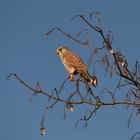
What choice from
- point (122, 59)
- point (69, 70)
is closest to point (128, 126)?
point (122, 59)

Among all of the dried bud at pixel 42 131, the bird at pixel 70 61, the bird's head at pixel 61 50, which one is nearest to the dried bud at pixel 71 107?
the dried bud at pixel 42 131

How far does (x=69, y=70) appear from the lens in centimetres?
872

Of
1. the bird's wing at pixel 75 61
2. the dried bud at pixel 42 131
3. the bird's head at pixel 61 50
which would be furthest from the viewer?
the bird's head at pixel 61 50

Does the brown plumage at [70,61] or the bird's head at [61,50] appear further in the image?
the bird's head at [61,50]

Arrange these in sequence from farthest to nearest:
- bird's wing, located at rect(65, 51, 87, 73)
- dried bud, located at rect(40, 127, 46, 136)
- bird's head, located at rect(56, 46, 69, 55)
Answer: bird's head, located at rect(56, 46, 69, 55)
bird's wing, located at rect(65, 51, 87, 73)
dried bud, located at rect(40, 127, 46, 136)

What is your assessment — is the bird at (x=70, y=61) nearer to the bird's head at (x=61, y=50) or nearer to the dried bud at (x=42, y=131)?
the bird's head at (x=61, y=50)

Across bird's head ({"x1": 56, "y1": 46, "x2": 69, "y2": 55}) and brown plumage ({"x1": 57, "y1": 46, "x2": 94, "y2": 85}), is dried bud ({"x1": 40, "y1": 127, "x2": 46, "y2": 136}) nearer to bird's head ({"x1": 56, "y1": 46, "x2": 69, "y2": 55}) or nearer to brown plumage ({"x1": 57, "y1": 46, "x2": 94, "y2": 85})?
brown plumage ({"x1": 57, "y1": 46, "x2": 94, "y2": 85})

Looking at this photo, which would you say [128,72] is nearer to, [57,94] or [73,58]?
[57,94]

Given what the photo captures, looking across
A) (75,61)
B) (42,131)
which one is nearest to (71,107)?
(42,131)

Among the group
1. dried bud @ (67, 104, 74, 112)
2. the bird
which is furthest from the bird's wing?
dried bud @ (67, 104, 74, 112)

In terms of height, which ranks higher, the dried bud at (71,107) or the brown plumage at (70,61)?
the brown plumage at (70,61)

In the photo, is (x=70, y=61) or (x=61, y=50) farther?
(x=61, y=50)

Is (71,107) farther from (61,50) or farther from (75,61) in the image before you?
(61,50)

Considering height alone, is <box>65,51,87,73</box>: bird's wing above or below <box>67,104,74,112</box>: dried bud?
above
